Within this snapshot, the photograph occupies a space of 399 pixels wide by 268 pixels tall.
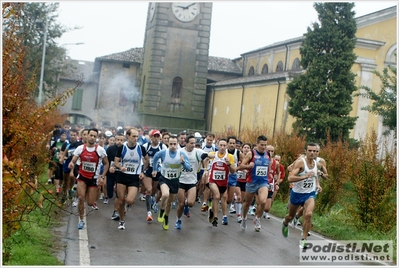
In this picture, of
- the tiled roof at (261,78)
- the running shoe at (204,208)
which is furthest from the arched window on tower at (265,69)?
the running shoe at (204,208)

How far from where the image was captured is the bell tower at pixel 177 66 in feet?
182

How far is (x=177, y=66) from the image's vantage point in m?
56.1

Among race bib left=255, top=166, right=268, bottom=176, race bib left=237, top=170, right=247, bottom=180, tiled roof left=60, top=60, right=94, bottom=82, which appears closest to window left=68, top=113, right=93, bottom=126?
tiled roof left=60, top=60, right=94, bottom=82

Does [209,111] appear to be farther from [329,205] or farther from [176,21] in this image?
[329,205]

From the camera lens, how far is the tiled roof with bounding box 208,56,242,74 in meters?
61.5

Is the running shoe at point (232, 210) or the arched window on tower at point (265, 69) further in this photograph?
the arched window on tower at point (265, 69)

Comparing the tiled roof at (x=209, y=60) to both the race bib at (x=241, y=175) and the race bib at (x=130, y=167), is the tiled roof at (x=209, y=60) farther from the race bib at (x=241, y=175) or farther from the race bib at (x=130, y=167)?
the race bib at (x=130, y=167)

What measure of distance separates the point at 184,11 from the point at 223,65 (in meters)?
8.68

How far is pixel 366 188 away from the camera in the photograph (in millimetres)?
14266

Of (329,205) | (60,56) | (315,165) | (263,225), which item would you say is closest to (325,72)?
(329,205)

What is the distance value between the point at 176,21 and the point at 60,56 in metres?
10.6

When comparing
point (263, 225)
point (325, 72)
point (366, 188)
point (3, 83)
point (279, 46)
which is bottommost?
point (263, 225)

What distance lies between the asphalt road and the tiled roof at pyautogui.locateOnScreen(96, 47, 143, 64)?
2034 inches

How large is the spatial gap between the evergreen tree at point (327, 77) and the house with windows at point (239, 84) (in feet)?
5.18
